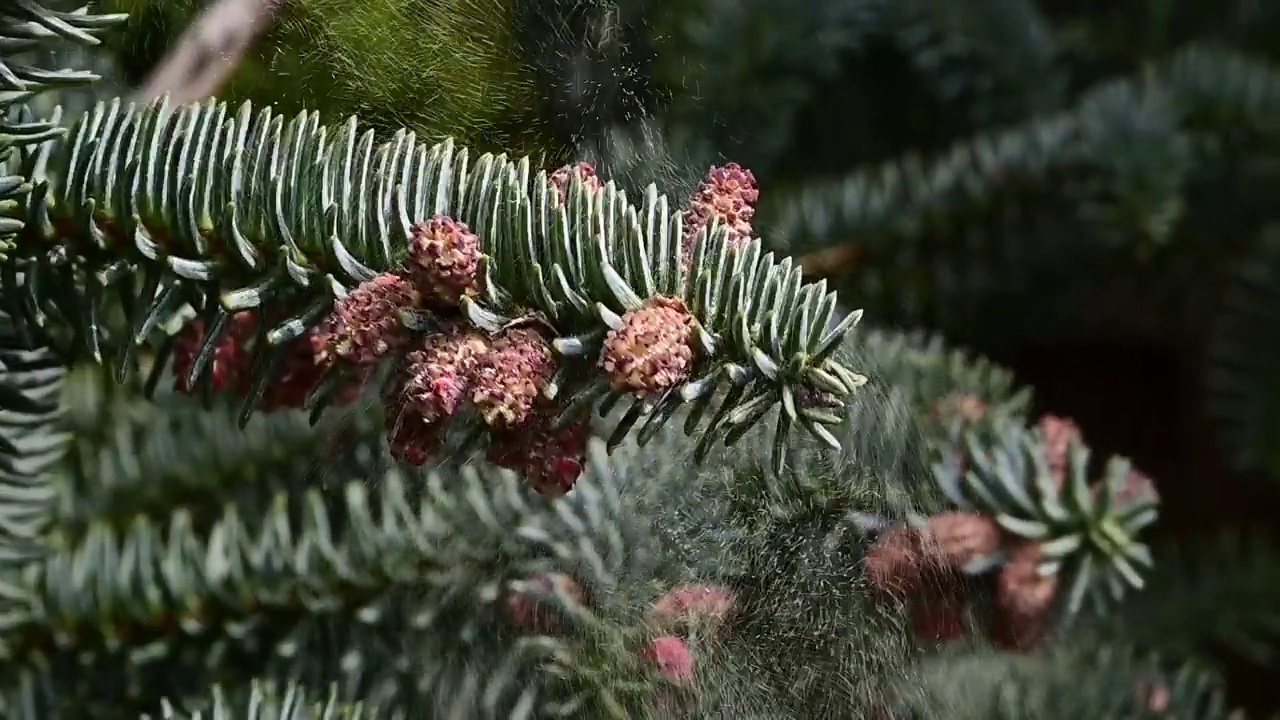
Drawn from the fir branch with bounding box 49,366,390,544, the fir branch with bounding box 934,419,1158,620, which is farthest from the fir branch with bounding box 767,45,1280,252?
the fir branch with bounding box 49,366,390,544

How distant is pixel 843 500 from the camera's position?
0.17 metres

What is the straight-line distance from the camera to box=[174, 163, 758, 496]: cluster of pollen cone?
15cm

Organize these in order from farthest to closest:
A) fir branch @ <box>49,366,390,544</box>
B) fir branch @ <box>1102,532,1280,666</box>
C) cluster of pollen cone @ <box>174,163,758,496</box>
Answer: fir branch @ <box>1102,532,1280,666</box> < fir branch @ <box>49,366,390,544</box> < cluster of pollen cone @ <box>174,163,758,496</box>

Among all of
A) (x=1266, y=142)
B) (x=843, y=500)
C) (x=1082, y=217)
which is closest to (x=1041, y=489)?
(x=843, y=500)

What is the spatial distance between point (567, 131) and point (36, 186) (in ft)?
0.32

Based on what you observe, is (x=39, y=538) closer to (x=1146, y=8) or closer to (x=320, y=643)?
(x=320, y=643)

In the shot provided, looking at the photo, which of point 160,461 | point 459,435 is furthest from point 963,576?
point 160,461

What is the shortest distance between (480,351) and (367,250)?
0.10 feet

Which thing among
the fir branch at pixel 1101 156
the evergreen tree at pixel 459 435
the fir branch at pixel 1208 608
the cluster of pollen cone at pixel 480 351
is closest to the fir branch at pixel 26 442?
the evergreen tree at pixel 459 435

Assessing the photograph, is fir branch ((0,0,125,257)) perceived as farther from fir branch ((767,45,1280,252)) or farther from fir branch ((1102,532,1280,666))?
fir branch ((1102,532,1280,666))

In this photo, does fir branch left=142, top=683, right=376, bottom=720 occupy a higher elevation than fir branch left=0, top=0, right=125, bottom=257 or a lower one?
lower

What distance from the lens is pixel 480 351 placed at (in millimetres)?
159

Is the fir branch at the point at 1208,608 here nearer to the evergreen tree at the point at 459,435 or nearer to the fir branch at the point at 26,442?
the evergreen tree at the point at 459,435

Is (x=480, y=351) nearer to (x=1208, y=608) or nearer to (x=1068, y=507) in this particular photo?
(x=1068, y=507)
